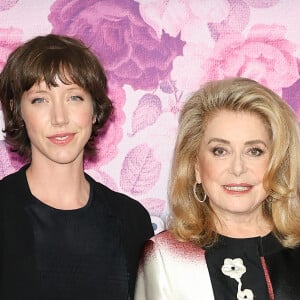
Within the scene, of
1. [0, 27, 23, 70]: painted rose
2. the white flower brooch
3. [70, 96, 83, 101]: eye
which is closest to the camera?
the white flower brooch

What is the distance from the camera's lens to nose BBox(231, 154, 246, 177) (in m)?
2.30

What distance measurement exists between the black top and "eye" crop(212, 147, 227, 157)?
267 mm

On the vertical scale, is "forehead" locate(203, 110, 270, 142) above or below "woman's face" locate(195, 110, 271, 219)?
above

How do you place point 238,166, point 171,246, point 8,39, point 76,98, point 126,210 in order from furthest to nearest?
point 8,39 < point 126,210 < point 76,98 < point 171,246 < point 238,166

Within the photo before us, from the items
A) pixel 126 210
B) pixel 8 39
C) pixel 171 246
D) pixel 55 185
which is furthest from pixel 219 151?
pixel 8 39

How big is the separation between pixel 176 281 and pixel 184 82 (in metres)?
0.91

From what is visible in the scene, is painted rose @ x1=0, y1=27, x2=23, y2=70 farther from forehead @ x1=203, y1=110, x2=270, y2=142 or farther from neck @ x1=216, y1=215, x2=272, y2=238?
neck @ x1=216, y1=215, x2=272, y2=238

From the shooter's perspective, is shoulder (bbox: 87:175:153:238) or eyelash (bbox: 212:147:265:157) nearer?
eyelash (bbox: 212:147:265:157)

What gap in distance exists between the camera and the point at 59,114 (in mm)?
2455

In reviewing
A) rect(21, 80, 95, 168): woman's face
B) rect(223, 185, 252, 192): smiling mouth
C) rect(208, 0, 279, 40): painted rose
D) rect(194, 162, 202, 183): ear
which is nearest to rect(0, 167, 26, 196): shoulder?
rect(21, 80, 95, 168): woman's face

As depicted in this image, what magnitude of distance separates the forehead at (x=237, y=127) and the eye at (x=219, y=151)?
4cm

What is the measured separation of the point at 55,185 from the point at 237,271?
0.67 meters

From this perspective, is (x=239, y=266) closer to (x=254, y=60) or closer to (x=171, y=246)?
(x=171, y=246)

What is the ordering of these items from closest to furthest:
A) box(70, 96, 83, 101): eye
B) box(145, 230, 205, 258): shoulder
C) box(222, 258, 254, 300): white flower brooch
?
box(222, 258, 254, 300): white flower brooch → box(145, 230, 205, 258): shoulder → box(70, 96, 83, 101): eye
